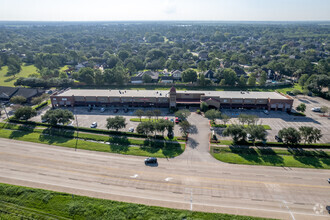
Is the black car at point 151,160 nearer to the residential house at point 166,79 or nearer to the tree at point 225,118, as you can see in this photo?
the tree at point 225,118

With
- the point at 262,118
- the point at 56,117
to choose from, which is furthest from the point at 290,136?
Result: the point at 56,117

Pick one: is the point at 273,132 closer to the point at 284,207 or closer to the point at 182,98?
the point at 284,207

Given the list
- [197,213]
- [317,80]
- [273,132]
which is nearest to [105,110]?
[197,213]

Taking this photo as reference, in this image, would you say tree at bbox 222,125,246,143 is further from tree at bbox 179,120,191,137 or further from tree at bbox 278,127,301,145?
tree at bbox 179,120,191,137

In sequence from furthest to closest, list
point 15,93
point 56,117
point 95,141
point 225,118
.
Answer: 1. point 15,93
2. point 56,117
3. point 225,118
4. point 95,141

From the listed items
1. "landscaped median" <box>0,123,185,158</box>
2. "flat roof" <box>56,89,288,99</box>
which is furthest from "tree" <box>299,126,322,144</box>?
"landscaped median" <box>0,123,185,158</box>

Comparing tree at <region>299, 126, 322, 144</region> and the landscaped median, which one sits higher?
tree at <region>299, 126, 322, 144</region>

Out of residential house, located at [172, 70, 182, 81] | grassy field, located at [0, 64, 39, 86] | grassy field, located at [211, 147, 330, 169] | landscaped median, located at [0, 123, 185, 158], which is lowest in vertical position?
landscaped median, located at [0, 123, 185, 158]

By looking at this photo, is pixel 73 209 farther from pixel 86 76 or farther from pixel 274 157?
pixel 86 76
